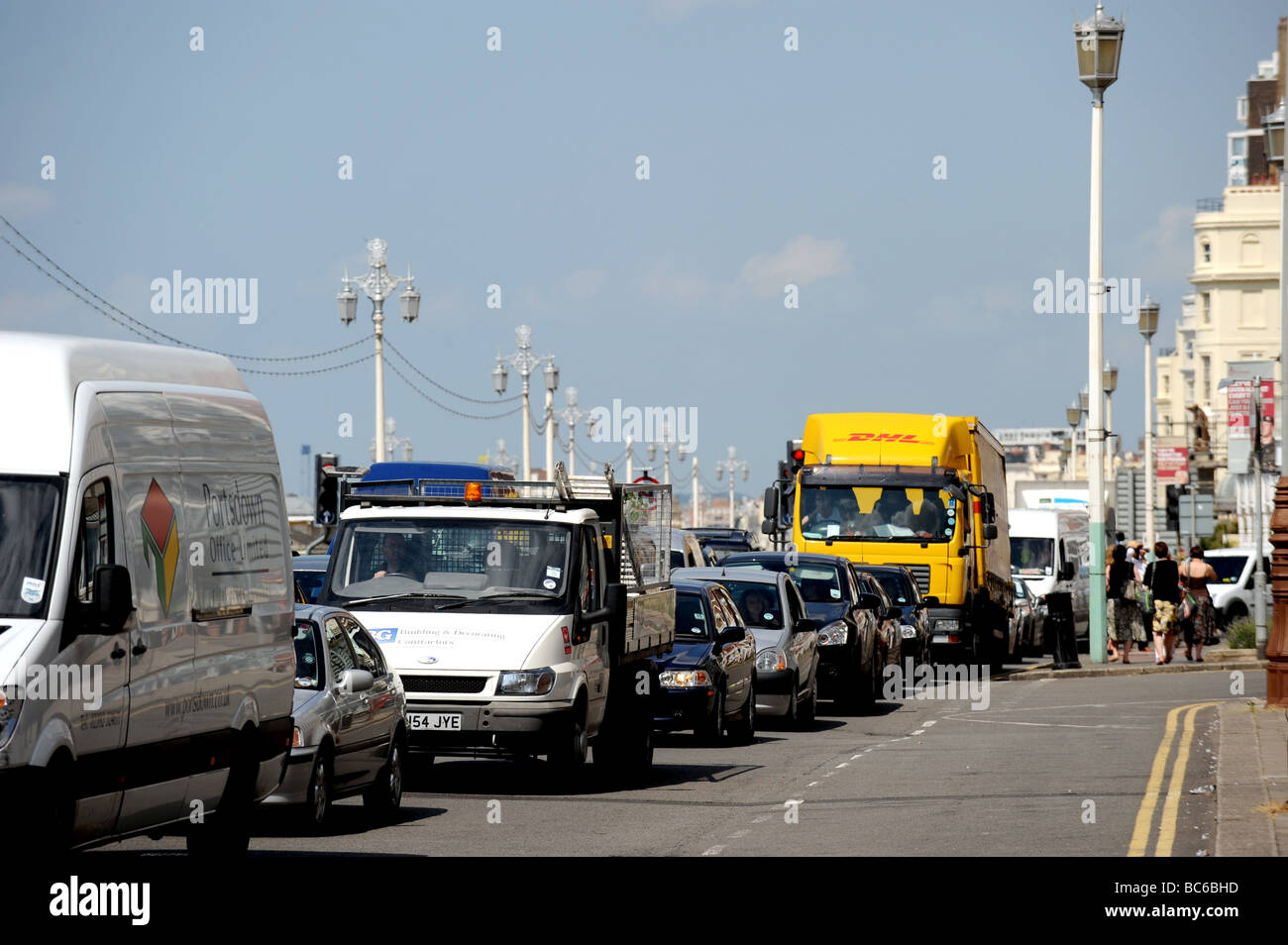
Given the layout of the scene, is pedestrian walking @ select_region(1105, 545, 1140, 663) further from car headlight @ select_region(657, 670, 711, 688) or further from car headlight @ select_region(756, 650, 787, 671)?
car headlight @ select_region(657, 670, 711, 688)

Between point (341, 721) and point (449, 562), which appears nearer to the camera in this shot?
point (341, 721)

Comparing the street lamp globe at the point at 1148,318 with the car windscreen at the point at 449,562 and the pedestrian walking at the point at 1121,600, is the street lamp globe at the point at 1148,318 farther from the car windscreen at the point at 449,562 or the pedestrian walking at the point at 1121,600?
the car windscreen at the point at 449,562

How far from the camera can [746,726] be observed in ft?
65.7

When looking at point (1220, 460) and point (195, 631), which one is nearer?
point (195, 631)

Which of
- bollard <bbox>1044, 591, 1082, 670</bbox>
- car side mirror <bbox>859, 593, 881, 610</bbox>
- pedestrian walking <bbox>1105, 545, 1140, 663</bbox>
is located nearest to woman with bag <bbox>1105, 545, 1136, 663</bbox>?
pedestrian walking <bbox>1105, 545, 1140, 663</bbox>

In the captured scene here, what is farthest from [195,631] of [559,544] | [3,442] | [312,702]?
[559,544]

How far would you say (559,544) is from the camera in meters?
15.6

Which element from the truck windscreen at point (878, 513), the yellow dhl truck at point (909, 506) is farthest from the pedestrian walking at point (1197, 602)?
the truck windscreen at point (878, 513)

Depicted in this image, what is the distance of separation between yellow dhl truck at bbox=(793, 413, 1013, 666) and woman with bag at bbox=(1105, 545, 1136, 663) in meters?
3.54

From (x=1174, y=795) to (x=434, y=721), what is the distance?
5219 millimetres

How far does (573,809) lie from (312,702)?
8.47ft

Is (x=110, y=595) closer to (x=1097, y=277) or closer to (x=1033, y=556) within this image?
(x=1097, y=277)

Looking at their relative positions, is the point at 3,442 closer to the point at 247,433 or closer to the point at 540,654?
the point at 247,433

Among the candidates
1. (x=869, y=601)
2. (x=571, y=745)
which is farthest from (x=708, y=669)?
(x=869, y=601)
